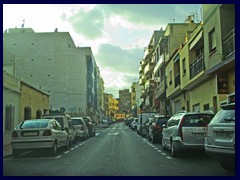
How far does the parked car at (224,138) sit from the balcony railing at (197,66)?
12574mm

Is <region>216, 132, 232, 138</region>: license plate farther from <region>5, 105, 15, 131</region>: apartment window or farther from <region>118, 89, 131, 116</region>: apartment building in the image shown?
<region>118, 89, 131, 116</region>: apartment building

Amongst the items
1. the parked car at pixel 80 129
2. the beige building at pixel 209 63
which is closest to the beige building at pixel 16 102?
the parked car at pixel 80 129

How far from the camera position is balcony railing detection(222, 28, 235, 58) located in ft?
54.1

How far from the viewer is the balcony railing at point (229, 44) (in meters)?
16.5

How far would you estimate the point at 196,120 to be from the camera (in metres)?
12.9

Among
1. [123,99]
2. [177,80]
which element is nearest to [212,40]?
[177,80]

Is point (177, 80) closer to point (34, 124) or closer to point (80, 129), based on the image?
point (80, 129)

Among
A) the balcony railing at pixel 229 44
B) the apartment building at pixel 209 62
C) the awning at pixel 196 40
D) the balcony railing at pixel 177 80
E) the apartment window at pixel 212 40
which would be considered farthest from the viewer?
the balcony railing at pixel 177 80

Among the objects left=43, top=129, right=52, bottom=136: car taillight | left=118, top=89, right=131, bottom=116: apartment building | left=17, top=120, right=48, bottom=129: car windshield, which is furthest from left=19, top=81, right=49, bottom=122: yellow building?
left=118, top=89, right=131, bottom=116: apartment building

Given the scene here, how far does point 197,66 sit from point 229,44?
644 centimetres

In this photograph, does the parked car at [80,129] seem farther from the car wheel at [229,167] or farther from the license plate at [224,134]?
the license plate at [224,134]

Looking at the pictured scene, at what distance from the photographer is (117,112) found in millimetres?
180500

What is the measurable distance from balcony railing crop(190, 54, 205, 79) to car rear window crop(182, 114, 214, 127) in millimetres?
8737
